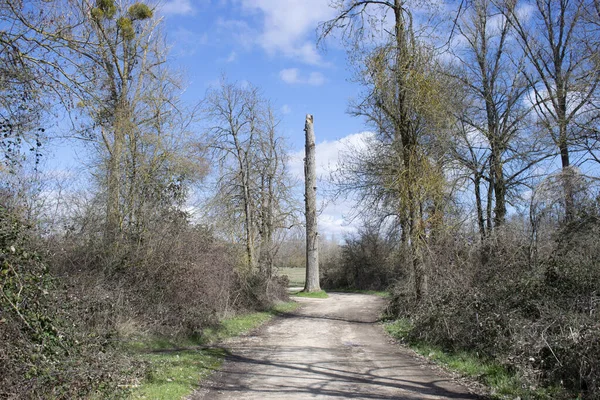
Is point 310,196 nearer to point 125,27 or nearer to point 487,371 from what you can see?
point 125,27

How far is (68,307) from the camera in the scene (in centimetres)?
764

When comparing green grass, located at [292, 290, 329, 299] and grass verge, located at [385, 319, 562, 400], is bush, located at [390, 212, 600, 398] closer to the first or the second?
grass verge, located at [385, 319, 562, 400]

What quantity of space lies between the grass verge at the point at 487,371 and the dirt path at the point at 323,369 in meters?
0.43

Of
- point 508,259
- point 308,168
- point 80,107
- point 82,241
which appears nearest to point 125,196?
point 82,241

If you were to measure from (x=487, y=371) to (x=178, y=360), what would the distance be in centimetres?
604

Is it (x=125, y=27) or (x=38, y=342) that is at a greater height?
(x=125, y=27)

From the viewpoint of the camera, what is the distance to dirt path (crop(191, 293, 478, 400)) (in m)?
7.71

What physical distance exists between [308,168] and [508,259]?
62.5 feet

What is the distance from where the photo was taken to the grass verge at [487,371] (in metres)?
7.23

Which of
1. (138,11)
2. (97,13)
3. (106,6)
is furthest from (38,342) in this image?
(138,11)

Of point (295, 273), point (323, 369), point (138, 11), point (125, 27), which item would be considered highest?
point (138, 11)

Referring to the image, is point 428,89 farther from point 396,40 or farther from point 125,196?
point 125,196

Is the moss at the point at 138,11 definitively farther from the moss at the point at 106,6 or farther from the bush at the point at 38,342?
the bush at the point at 38,342

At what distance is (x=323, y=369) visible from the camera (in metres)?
9.45
